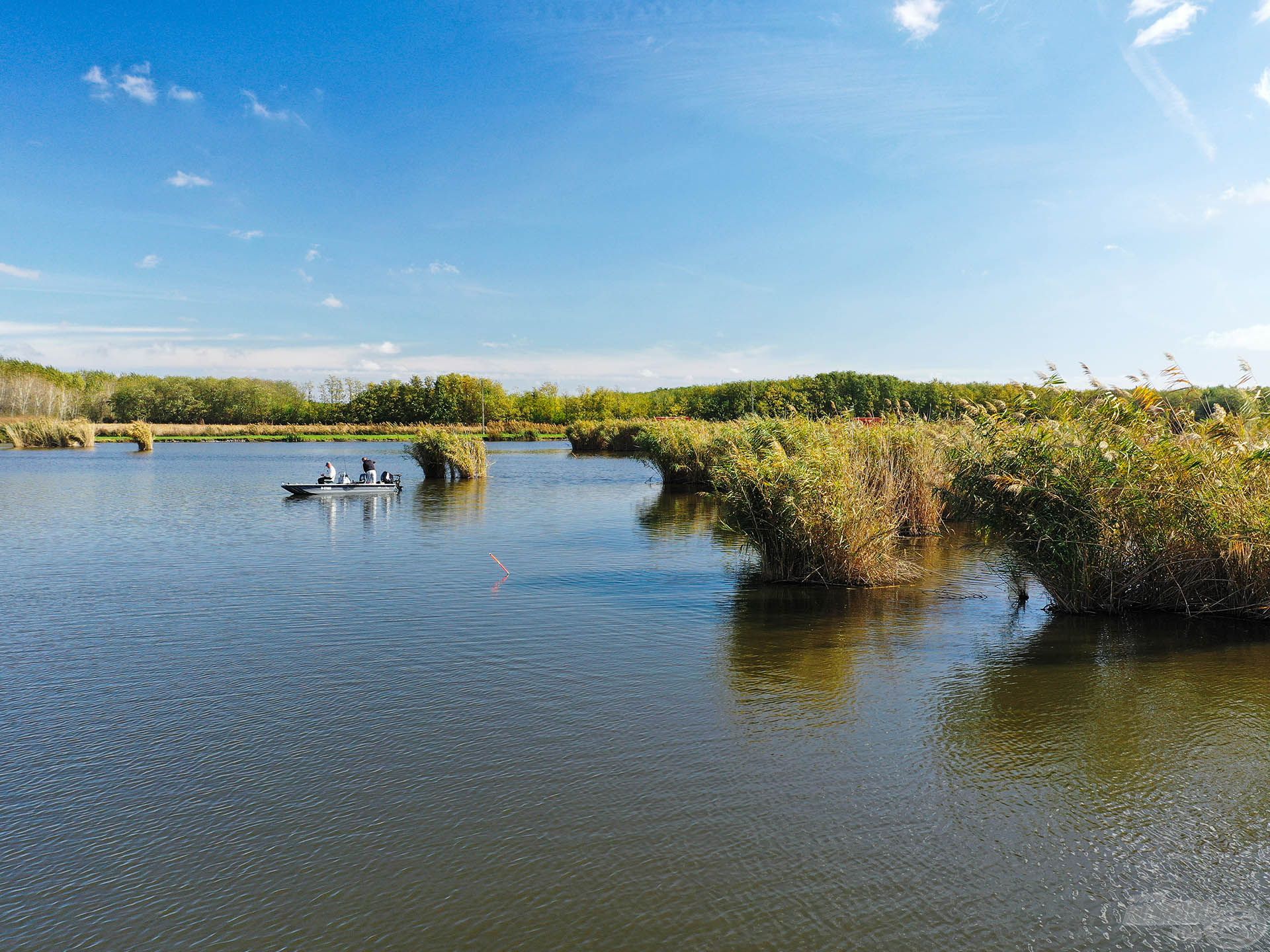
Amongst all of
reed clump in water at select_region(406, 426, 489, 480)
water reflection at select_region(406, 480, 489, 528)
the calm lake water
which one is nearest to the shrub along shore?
the calm lake water

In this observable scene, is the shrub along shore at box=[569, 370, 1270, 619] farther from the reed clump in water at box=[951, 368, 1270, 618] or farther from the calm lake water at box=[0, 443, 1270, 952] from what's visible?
the calm lake water at box=[0, 443, 1270, 952]

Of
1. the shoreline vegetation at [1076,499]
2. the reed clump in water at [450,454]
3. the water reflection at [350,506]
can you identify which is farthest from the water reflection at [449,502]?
the shoreline vegetation at [1076,499]

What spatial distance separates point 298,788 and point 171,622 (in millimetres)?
6177

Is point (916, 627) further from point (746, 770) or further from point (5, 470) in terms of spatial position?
point (5, 470)

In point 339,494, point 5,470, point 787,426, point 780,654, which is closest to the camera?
point 780,654

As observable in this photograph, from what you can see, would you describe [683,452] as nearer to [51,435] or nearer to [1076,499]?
[1076,499]

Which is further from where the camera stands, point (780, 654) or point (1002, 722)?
point (780, 654)

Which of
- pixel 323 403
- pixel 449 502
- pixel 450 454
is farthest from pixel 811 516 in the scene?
pixel 323 403

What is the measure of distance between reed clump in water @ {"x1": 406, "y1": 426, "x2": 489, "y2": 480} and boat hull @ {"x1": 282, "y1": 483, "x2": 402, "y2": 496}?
7669 millimetres

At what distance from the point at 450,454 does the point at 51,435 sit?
50496 millimetres

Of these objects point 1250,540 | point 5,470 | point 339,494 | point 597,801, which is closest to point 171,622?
point 597,801

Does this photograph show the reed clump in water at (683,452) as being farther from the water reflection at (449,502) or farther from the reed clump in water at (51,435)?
the reed clump in water at (51,435)

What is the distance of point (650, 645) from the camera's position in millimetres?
9781

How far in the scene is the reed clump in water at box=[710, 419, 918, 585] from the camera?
1282cm
